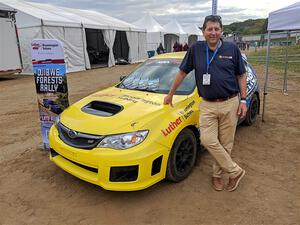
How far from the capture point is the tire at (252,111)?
5.36m

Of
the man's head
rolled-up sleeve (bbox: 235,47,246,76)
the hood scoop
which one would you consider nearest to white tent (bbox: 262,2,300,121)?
rolled-up sleeve (bbox: 235,47,246,76)

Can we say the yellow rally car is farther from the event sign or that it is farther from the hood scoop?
the event sign

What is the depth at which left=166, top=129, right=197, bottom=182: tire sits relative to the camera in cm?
322

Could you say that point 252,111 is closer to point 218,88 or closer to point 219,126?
point 219,126

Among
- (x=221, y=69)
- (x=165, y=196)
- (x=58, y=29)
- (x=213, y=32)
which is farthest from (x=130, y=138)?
(x=58, y=29)

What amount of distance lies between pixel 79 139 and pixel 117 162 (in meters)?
0.56

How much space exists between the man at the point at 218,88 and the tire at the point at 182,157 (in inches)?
11.8

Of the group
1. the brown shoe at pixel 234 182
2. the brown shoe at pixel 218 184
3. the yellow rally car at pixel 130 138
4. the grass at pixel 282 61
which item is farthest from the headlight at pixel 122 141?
the grass at pixel 282 61

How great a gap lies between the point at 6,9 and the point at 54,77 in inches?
453

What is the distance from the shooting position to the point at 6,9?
13211mm

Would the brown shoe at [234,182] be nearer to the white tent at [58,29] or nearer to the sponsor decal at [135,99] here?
the sponsor decal at [135,99]

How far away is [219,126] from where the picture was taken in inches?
125

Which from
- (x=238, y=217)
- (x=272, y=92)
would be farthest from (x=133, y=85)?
(x=272, y=92)

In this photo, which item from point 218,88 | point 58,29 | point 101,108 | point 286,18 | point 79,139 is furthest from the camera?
point 58,29
